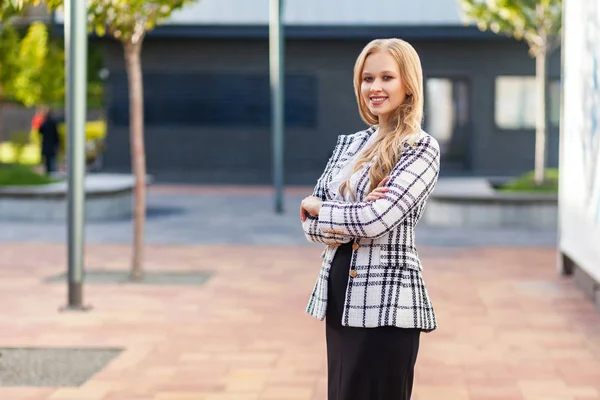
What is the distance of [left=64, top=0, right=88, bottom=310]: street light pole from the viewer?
8.62 m

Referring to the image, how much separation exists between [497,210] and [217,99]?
1137 centimetres

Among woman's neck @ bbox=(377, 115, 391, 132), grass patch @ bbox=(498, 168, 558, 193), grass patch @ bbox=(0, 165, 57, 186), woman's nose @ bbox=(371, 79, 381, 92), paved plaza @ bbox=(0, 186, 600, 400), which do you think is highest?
woman's nose @ bbox=(371, 79, 381, 92)

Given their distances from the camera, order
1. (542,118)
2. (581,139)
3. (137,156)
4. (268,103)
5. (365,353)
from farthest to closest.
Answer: (268,103)
(542,118)
(137,156)
(581,139)
(365,353)

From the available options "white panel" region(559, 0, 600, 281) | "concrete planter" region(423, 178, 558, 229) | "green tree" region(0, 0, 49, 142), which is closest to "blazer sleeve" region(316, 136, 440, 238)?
"white panel" region(559, 0, 600, 281)

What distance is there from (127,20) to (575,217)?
14.5 feet

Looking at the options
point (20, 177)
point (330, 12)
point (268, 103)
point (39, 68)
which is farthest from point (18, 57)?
point (330, 12)

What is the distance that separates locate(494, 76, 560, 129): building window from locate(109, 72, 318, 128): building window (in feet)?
14.0

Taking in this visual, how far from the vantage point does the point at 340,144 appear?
149 inches

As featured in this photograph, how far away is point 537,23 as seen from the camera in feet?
55.1

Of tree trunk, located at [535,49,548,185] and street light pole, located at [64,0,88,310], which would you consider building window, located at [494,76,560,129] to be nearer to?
tree trunk, located at [535,49,548,185]

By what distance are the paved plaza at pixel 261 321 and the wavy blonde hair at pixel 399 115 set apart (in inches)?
103

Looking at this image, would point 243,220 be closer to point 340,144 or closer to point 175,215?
point 175,215

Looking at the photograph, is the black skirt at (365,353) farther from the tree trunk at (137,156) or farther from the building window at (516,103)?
the building window at (516,103)

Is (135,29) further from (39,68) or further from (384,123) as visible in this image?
(39,68)
